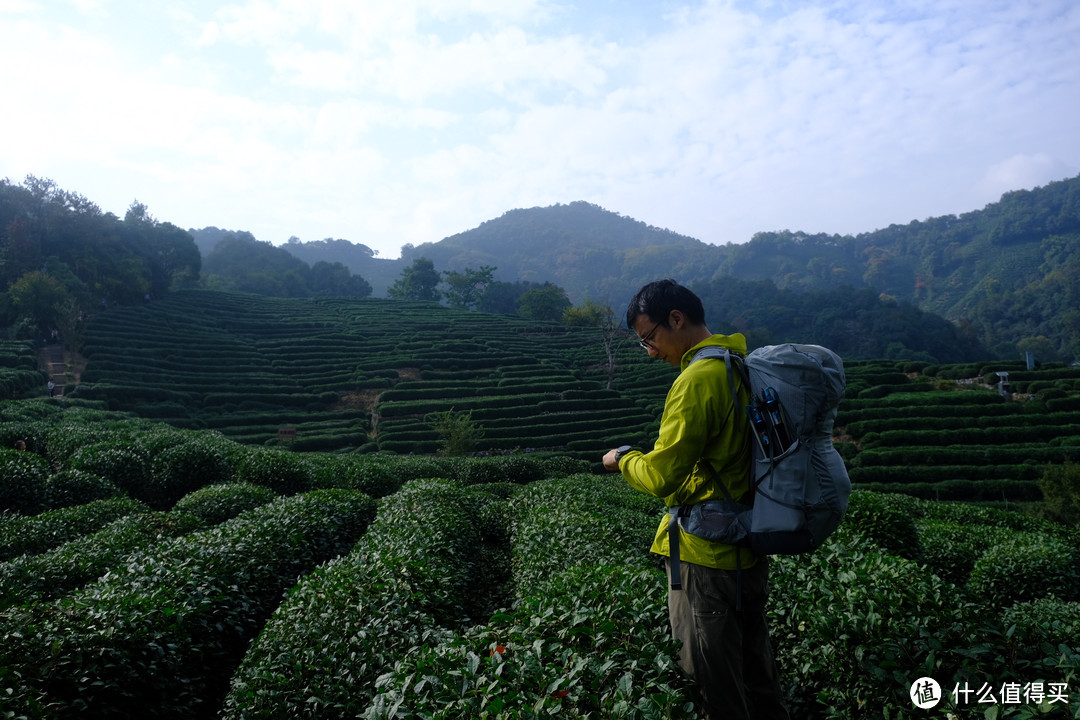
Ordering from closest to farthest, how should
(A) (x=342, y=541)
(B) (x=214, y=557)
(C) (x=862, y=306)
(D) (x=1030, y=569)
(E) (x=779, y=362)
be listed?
1. (E) (x=779, y=362)
2. (B) (x=214, y=557)
3. (D) (x=1030, y=569)
4. (A) (x=342, y=541)
5. (C) (x=862, y=306)

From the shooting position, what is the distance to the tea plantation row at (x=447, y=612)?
99.1 inches

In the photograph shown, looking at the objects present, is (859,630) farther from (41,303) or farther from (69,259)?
(69,259)

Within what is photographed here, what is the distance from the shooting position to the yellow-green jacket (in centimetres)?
228

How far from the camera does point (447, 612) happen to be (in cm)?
500

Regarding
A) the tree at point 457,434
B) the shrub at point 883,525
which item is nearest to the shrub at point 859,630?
the shrub at point 883,525

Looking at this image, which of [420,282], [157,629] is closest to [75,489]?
[157,629]

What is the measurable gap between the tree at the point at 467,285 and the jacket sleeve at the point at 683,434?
83197 millimetres

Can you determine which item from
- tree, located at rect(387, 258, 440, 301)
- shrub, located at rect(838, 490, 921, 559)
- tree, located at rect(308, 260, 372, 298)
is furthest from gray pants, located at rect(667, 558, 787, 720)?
tree, located at rect(308, 260, 372, 298)

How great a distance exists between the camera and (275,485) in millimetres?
14016

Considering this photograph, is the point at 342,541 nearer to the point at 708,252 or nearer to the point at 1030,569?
the point at 1030,569

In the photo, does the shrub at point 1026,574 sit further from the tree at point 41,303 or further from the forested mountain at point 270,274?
the forested mountain at point 270,274

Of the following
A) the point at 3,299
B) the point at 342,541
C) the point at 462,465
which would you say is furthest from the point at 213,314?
the point at 342,541

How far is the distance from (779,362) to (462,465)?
18.4m

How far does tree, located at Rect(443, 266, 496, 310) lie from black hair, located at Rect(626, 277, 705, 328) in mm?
82877
